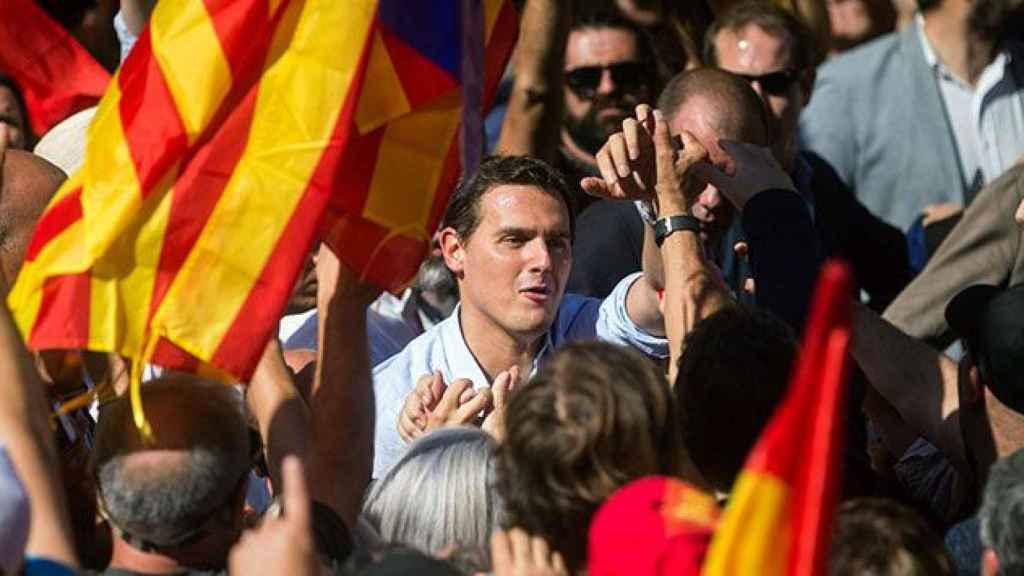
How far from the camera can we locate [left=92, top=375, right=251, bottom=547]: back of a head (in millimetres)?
4125

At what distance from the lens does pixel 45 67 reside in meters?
7.20

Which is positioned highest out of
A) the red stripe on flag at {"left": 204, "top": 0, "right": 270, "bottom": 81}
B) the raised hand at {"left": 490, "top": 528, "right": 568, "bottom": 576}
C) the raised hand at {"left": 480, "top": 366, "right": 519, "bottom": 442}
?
the red stripe on flag at {"left": 204, "top": 0, "right": 270, "bottom": 81}

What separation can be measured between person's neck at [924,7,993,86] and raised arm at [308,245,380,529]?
4.42m

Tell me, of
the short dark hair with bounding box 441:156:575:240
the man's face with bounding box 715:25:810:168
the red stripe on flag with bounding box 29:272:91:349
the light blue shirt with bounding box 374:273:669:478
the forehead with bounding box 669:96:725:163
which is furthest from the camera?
the man's face with bounding box 715:25:810:168

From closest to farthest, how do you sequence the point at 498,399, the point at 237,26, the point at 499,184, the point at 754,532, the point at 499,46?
the point at 754,532
the point at 237,26
the point at 498,399
the point at 499,46
the point at 499,184

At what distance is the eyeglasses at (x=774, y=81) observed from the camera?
781cm

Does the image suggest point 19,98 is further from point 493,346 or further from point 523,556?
point 523,556

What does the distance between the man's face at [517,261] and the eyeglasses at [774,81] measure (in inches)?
70.5

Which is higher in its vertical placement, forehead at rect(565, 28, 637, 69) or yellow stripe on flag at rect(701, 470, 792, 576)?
yellow stripe on flag at rect(701, 470, 792, 576)

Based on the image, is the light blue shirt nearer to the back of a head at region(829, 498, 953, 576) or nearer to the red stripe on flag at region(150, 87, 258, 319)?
the red stripe on flag at region(150, 87, 258, 319)

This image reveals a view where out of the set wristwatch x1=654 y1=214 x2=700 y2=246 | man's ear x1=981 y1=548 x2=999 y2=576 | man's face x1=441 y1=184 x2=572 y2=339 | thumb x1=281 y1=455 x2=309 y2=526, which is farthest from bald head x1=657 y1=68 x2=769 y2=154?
thumb x1=281 y1=455 x2=309 y2=526

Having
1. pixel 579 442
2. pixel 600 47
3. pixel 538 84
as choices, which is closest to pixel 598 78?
pixel 600 47

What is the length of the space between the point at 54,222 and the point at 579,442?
51.6 inches

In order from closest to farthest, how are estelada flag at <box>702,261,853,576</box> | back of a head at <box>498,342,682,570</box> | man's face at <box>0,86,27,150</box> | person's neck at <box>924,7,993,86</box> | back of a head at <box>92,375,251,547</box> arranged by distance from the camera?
1. estelada flag at <box>702,261,853,576</box>
2. back of a head at <box>498,342,682,570</box>
3. back of a head at <box>92,375,251,547</box>
4. man's face at <box>0,86,27,150</box>
5. person's neck at <box>924,7,993,86</box>
